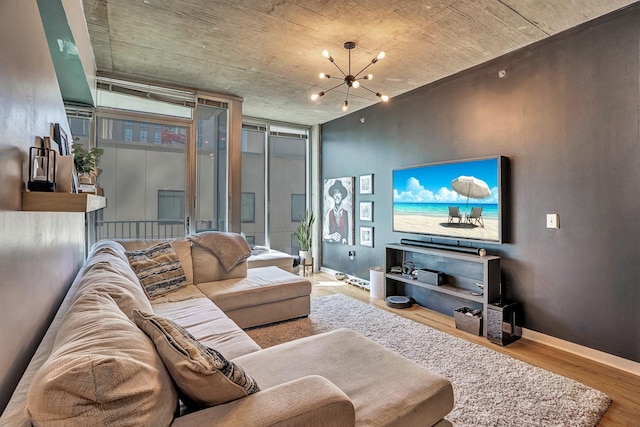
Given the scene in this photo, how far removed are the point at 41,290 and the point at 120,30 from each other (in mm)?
2552

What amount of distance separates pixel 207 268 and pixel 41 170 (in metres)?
2.40

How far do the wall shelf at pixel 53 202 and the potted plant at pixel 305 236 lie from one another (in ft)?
15.1

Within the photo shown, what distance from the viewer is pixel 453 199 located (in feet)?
11.9

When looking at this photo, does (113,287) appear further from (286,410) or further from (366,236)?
(366,236)

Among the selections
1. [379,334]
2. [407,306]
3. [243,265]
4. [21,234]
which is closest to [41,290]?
[21,234]

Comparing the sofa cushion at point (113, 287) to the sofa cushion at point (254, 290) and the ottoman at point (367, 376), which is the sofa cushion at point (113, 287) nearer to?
the ottoman at point (367, 376)

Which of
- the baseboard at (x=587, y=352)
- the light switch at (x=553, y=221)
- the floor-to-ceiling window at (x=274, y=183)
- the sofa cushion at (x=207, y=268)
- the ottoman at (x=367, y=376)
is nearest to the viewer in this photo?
the ottoman at (x=367, y=376)

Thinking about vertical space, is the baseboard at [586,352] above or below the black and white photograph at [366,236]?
below

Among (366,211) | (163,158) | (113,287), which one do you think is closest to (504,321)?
(366,211)

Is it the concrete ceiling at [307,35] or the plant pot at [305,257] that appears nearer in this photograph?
the concrete ceiling at [307,35]

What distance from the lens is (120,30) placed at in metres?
2.93

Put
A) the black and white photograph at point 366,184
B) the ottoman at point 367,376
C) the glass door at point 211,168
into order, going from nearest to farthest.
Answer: the ottoman at point 367,376, the glass door at point 211,168, the black and white photograph at point 366,184

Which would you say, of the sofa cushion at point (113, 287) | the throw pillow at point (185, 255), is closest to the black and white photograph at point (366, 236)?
the throw pillow at point (185, 255)

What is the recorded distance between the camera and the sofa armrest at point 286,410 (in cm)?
103
